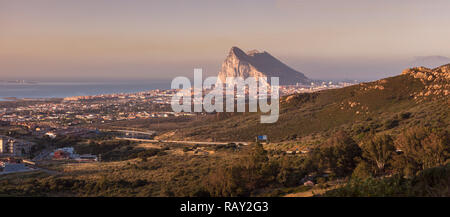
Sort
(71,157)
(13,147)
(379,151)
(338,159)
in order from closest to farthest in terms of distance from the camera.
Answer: (379,151) → (338,159) → (71,157) → (13,147)

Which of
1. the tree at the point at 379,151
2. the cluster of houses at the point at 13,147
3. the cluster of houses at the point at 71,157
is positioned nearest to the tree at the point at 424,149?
the tree at the point at 379,151

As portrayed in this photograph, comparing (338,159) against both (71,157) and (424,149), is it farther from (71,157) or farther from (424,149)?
(71,157)

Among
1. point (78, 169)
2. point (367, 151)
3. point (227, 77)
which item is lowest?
point (78, 169)

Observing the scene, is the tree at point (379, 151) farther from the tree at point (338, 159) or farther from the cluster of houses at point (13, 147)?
the cluster of houses at point (13, 147)

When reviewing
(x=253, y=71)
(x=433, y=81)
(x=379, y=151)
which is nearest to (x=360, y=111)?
→ (x=433, y=81)

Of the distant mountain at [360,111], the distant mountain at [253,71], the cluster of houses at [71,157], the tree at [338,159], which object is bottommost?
the cluster of houses at [71,157]

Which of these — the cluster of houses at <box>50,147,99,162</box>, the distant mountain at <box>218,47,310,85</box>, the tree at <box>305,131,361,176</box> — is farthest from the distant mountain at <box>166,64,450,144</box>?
the distant mountain at <box>218,47,310,85</box>
